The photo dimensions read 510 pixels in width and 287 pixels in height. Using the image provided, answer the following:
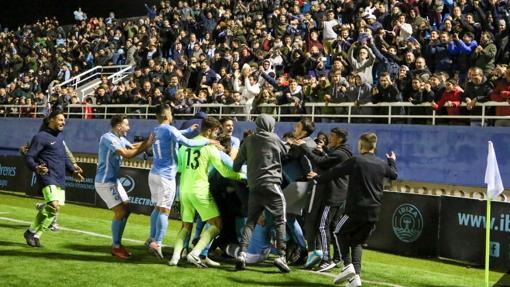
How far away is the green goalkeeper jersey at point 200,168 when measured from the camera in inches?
402

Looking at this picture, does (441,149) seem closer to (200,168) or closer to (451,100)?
(451,100)

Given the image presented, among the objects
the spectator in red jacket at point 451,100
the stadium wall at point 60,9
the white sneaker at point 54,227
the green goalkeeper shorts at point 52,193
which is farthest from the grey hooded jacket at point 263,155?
the stadium wall at point 60,9

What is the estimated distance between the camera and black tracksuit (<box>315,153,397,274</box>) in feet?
29.4

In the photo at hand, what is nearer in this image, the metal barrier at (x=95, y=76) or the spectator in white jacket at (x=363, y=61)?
the spectator in white jacket at (x=363, y=61)

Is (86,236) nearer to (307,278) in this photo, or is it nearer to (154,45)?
(307,278)

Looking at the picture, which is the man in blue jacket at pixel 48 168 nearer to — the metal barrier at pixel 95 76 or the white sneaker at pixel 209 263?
the white sneaker at pixel 209 263

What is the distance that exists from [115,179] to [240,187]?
74.1 inches

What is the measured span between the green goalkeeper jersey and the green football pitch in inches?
43.7

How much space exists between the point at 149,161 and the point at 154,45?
6.68 metres

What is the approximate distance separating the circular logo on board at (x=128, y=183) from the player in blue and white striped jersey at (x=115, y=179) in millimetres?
8678

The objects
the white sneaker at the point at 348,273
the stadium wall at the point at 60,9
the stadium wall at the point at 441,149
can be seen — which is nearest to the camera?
the white sneaker at the point at 348,273

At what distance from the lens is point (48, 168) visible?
37.9 feet

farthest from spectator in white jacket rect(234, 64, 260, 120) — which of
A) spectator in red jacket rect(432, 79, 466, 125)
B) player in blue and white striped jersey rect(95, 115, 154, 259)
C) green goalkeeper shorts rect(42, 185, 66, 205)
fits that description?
player in blue and white striped jersey rect(95, 115, 154, 259)

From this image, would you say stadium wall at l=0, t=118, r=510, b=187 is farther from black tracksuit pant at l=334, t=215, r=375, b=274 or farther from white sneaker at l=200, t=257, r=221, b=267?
white sneaker at l=200, t=257, r=221, b=267
